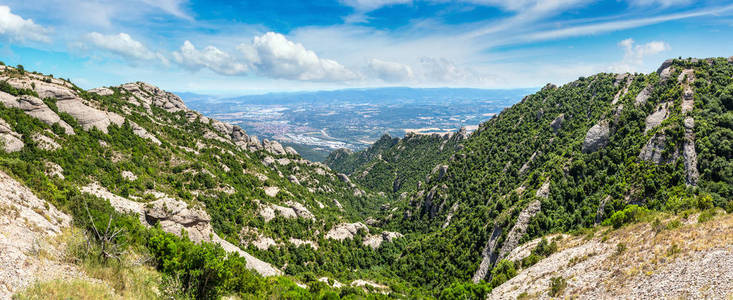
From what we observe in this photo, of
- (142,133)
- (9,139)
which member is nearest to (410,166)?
(142,133)

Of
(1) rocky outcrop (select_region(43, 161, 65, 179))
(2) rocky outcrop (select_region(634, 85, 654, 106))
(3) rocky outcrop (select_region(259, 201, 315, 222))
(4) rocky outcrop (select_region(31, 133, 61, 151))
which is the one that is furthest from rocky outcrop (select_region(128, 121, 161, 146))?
(2) rocky outcrop (select_region(634, 85, 654, 106))

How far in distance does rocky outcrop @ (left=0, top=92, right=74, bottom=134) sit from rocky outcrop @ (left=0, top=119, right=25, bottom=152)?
25.2 feet

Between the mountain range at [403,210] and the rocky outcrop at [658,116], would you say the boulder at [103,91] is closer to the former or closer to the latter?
the mountain range at [403,210]

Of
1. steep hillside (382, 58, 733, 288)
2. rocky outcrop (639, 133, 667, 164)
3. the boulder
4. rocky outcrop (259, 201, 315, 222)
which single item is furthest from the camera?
the boulder

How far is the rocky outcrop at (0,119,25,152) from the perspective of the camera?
3550 centimetres

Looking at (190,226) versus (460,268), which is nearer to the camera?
(190,226)

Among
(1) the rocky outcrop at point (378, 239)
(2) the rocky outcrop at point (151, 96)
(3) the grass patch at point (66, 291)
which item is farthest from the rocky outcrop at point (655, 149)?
(2) the rocky outcrop at point (151, 96)

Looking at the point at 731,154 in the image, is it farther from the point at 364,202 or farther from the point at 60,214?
the point at 364,202

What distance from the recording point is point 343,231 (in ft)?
248

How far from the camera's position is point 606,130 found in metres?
66.5

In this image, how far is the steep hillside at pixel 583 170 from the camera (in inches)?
1756

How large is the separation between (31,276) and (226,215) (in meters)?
43.2

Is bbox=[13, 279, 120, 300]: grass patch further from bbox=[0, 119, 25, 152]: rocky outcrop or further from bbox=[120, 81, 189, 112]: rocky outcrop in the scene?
bbox=[120, 81, 189, 112]: rocky outcrop

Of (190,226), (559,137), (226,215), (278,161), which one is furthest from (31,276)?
(278,161)
